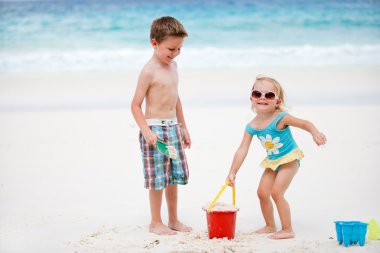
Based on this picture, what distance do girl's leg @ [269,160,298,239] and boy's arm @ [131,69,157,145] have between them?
0.82 metres

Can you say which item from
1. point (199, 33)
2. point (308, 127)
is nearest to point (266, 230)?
point (308, 127)

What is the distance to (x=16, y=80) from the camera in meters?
12.6

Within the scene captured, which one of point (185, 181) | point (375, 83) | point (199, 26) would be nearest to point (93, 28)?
point (199, 26)

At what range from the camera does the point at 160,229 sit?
4.29 meters

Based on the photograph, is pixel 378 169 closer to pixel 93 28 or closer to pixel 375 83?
pixel 375 83

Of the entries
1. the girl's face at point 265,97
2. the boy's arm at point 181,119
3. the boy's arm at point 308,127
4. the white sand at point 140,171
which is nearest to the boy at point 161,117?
the boy's arm at point 181,119

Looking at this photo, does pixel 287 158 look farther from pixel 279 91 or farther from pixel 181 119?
pixel 181 119

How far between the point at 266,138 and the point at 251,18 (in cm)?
1774

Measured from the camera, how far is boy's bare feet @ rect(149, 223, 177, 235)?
168 inches

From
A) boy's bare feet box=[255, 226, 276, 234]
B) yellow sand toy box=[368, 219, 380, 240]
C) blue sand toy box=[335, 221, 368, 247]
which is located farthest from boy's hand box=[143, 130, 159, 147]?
yellow sand toy box=[368, 219, 380, 240]

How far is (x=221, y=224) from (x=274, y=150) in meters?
0.58

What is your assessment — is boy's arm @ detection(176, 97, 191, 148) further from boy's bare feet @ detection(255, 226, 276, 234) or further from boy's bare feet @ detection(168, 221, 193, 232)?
boy's bare feet @ detection(255, 226, 276, 234)

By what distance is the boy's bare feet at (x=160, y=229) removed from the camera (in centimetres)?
426

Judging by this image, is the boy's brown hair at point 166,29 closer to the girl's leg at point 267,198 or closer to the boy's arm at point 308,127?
the boy's arm at point 308,127
